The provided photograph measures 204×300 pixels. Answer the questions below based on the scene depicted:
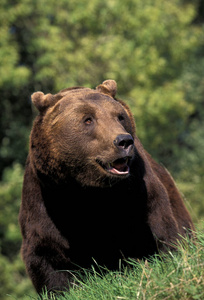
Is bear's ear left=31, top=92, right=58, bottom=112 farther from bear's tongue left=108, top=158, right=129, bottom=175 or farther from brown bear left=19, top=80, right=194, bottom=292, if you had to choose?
bear's tongue left=108, top=158, right=129, bottom=175

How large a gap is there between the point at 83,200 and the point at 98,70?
20.1 m

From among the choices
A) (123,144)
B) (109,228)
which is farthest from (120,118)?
(109,228)

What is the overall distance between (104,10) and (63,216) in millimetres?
22098

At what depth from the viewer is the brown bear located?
509 cm

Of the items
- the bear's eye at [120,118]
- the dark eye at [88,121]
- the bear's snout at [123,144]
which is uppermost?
the dark eye at [88,121]

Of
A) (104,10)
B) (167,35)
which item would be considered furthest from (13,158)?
(167,35)

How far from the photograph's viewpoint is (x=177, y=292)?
3451mm

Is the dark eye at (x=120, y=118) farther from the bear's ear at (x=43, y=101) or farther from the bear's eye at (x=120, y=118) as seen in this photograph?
the bear's ear at (x=43, y=101)

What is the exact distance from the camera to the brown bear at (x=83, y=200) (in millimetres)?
5090

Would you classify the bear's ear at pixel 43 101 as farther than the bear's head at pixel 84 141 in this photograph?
Yes

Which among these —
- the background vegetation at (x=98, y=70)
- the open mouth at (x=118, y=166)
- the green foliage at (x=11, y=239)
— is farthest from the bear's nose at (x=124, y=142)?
the background vegetation at (x=98, y=70)

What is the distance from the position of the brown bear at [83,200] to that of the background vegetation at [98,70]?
13397 millimetres

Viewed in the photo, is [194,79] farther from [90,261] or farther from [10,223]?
[90,261]

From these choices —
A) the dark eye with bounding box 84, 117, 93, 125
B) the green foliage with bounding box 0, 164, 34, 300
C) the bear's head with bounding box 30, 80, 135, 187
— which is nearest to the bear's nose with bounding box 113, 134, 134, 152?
the bear's head with bounding box 30, 80, 135, 187
